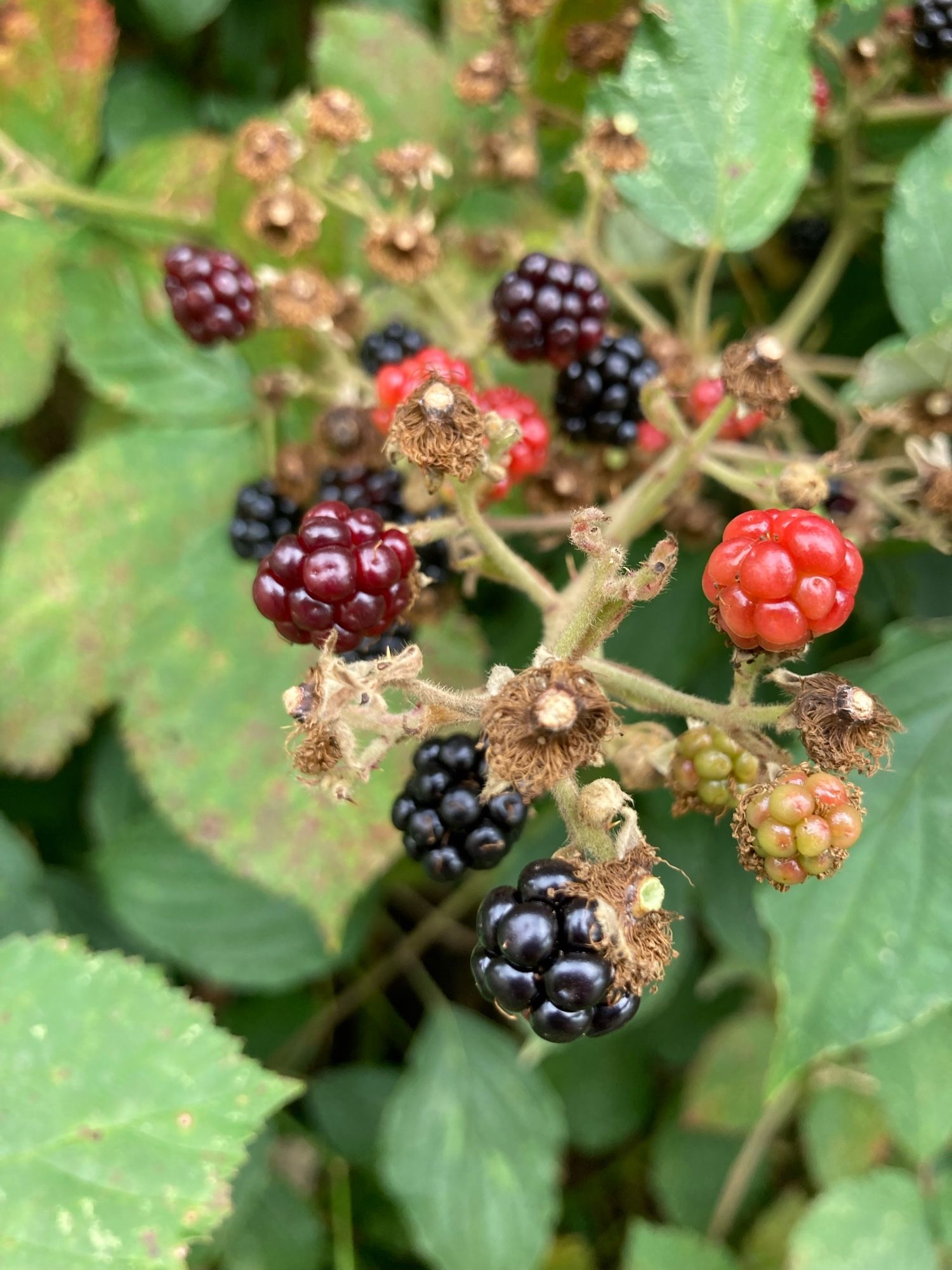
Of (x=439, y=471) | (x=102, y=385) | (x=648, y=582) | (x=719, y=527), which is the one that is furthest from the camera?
(x=102, y=385)

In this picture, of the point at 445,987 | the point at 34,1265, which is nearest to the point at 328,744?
the point at 34,1265

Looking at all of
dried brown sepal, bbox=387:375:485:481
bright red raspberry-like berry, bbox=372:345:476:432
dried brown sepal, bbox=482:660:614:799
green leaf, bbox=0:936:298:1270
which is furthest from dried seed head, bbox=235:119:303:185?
green leaf, bbox=0:936:298:1270

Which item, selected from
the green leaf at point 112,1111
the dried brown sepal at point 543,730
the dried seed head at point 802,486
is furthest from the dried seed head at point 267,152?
the green leaf at point 112,1111

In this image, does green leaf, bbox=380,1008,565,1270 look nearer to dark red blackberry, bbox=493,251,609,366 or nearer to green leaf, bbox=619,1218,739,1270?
green leaf, bbox=619,1218,739,1270

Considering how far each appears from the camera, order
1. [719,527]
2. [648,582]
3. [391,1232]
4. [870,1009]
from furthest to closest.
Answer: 1. [391,1232]
2. [719,527]
3. [870,1009]
4. [648,582]

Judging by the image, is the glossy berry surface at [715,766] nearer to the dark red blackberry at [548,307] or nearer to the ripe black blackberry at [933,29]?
the dark red blackberry at [548,307]

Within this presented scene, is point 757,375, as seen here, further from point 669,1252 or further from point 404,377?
point 669,1252

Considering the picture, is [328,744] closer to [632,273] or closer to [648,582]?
[648,582]
